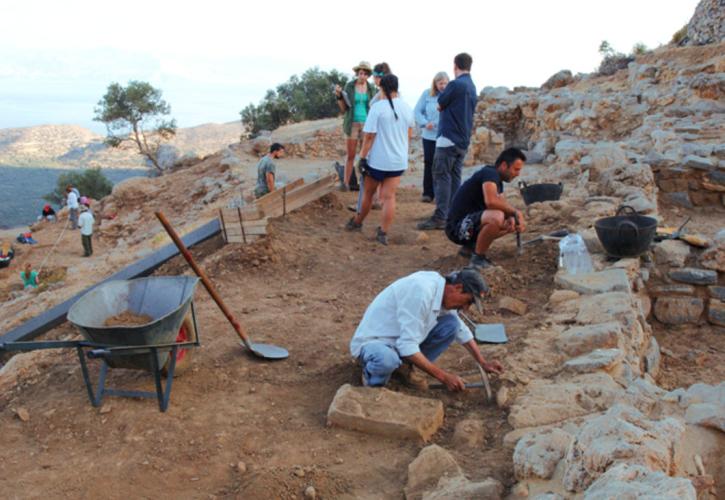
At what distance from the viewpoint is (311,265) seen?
630 centimetres

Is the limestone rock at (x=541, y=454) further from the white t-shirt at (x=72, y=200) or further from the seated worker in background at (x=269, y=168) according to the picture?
the white t-shirt at (x=72, y=200)

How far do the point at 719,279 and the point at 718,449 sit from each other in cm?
370

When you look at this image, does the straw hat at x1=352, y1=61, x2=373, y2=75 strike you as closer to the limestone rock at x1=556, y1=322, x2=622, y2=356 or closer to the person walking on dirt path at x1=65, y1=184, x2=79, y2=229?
the limestone rock at x1=556, y1=322, x2=622, y2=356

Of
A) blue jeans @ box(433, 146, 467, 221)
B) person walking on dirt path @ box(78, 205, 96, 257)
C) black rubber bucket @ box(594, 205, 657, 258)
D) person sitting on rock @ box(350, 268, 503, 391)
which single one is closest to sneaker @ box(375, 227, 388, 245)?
blue jeans @ box(433, 146, 467, 221)

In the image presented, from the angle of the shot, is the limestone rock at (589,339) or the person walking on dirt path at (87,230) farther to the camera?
the person walking on dirt path at (87,230)

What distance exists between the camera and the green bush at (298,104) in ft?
76.5

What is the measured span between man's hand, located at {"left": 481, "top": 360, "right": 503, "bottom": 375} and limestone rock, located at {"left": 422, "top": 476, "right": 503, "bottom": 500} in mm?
1128

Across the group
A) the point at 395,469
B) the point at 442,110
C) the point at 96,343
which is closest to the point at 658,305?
the point at 442,110

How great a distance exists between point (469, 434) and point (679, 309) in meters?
4.03

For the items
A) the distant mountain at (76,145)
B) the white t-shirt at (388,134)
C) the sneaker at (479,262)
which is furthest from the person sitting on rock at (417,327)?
the distant mountain at (76,145)

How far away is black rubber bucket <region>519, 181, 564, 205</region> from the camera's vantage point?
7.34 m

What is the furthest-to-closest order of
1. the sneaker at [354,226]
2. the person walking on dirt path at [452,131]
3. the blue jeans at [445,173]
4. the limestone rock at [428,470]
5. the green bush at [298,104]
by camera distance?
the green bush at [298,104]
the sneaker at [354,226]
the blue jeans at [445,173]
the person walking on dirt path at [452,131]
the limestone rock at [428,470]

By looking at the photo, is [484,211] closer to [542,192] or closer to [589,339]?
[589,339]

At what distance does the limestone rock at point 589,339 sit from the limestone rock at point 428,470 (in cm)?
144
